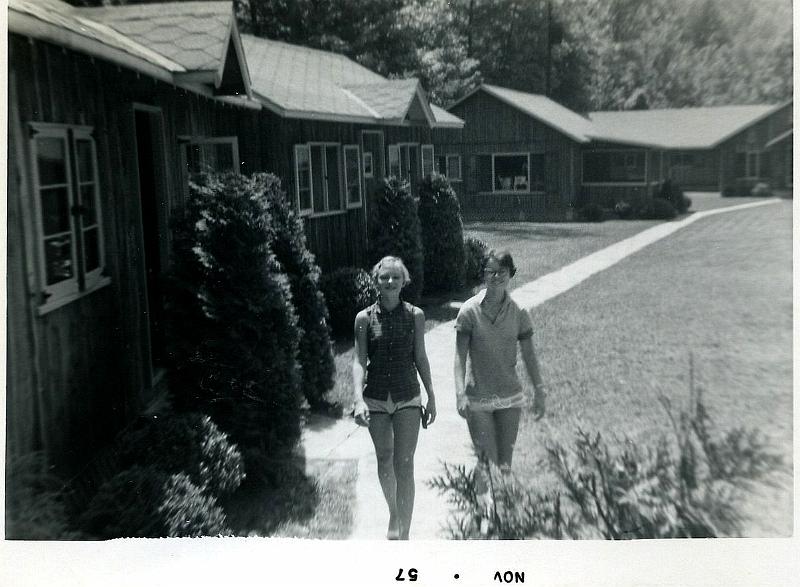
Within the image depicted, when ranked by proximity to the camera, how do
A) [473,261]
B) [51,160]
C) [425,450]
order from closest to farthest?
[51,160]
[425,450]
[473,261]

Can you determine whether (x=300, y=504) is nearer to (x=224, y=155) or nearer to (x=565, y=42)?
(x=565, y=42)

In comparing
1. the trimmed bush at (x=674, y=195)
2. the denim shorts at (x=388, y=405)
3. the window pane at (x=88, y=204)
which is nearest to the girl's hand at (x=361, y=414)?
the denim shorts at (x=388, y=405)

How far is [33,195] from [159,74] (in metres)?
1.32

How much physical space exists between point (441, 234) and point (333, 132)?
6.73 ft

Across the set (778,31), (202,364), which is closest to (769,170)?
(778,31)

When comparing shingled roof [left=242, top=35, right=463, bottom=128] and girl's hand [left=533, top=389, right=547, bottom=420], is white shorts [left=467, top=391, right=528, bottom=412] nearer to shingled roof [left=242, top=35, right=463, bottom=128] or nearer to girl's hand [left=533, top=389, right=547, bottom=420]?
girl's hand [left=533, top=389, right=547, bottom=420]

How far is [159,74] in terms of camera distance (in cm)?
559

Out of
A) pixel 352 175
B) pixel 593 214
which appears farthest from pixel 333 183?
pixel 593 214

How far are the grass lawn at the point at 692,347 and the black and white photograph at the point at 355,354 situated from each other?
0.03m

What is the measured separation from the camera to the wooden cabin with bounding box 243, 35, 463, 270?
8.93m

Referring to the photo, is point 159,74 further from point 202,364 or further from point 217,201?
point 202,364

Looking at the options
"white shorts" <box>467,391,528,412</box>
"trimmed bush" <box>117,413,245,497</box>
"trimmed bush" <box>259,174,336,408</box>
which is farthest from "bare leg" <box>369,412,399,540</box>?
"trimmed bush" <box>259,174,336,408</box>

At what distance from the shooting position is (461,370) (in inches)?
181

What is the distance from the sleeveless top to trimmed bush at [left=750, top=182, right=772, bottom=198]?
2859mm
